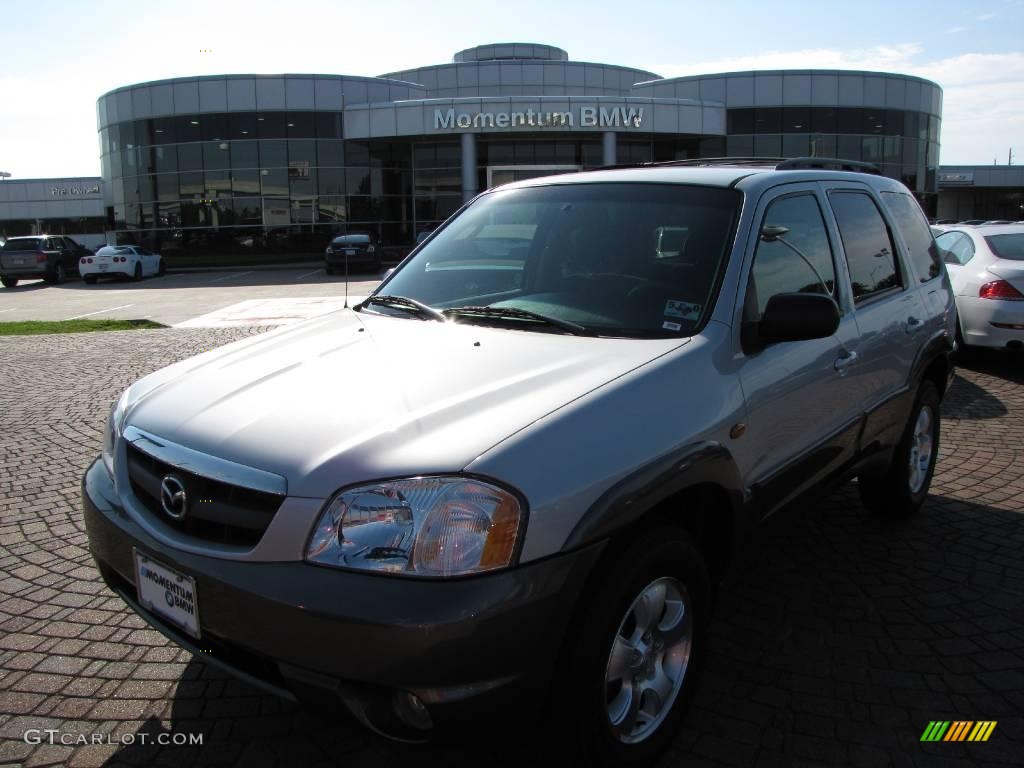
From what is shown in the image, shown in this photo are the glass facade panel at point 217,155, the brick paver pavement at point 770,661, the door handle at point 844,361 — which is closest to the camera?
the brick paver pavement at point 770,661

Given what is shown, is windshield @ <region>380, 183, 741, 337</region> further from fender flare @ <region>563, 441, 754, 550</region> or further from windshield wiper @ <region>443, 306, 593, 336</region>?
fender flare @ <region>563, 441, 754, 550</region>

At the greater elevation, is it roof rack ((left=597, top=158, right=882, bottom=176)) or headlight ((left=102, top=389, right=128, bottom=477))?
roof rack ((left=597, top=158, right=882, bottom=176))

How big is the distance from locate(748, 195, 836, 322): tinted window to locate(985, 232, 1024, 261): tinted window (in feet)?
21.5

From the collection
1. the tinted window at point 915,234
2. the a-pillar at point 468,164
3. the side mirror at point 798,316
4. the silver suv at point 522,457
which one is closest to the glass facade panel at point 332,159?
the a-pillar at point 468,164

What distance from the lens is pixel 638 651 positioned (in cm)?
244

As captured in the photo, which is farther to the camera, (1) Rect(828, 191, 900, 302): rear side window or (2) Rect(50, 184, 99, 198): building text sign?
(2) Rect(50, 184, 99, 198): building text sign

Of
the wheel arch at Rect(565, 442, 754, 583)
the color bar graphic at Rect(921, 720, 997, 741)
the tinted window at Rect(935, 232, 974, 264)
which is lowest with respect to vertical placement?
the color bar graphic at Rect(921, 720, 997, 741)

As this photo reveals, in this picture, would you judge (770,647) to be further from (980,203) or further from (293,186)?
(980,203)

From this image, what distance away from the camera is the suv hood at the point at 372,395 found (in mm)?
2189

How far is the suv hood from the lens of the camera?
2.19 m

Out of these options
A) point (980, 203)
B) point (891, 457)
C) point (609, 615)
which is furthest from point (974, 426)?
point (980, 203)

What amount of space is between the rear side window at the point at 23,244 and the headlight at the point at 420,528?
32.0 metres

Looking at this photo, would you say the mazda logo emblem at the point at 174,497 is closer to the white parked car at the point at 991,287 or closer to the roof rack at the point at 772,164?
the roof rack at the point at 772,164

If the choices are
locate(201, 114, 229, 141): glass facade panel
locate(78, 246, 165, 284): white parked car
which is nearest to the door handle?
locate(78, 246, 165, 284): white parked car
